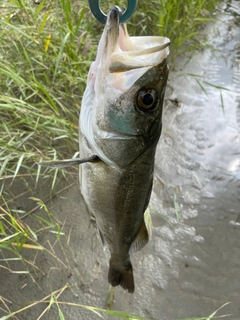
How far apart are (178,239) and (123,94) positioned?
159 cm

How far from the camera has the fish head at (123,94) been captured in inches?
42.6

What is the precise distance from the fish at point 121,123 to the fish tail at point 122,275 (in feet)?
1.08

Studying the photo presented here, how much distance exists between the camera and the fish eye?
113 centimetres

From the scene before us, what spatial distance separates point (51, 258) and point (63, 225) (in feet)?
0.81

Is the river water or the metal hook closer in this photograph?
the metal hook

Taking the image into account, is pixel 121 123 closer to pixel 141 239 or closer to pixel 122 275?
pixel 141 239

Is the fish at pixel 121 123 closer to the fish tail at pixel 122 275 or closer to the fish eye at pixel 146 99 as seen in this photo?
the fish eye at pixel 146 99

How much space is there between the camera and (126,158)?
127 cm

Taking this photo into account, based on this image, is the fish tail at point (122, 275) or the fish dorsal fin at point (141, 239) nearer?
the fish dorsal fin at point (141, 239)

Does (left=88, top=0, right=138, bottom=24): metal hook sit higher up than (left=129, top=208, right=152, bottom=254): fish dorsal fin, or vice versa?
(left=88, top=0, right=138, bottom=24): metal hook

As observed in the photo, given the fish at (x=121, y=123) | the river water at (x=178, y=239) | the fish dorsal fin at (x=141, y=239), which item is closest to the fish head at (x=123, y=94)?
the fish at (x=121, y=123)

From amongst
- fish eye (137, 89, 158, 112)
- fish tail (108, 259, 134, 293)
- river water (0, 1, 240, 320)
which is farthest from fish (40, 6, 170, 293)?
river water (0, 1, 240, 320)

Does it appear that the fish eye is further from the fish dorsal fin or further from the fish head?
the fish dorsal fin

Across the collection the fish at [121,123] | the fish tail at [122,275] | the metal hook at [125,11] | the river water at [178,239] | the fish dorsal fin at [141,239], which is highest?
the metal hook at [125,11]
